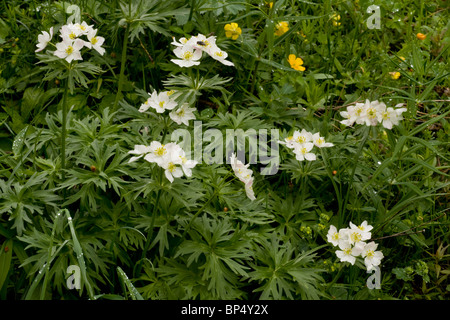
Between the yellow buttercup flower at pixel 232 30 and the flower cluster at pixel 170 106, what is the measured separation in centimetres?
71

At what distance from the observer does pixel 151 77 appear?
2756 millimetres

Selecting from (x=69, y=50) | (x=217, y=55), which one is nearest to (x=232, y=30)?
(x=217, y=55)

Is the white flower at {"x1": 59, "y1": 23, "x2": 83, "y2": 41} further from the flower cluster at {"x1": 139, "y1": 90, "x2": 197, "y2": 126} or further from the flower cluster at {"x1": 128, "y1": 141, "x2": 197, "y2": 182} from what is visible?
the flower cluster at {"x1": 128, "y1": 141, "x2": 197, "y2": 182}

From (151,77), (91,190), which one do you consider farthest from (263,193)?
(151,77)

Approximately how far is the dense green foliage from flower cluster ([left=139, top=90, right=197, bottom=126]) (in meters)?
0.07

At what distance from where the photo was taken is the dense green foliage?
194 cm

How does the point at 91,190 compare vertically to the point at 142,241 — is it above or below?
above

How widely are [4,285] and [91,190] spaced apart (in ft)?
1.46

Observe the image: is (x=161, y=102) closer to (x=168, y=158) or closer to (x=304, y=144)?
(x=168, y=158)

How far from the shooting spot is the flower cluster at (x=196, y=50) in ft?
6.49

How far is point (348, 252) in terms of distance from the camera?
78.4 inches

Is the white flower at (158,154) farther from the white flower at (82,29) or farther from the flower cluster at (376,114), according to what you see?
the flower cluster at (376,114)

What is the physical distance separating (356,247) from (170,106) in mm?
863
